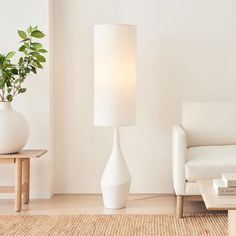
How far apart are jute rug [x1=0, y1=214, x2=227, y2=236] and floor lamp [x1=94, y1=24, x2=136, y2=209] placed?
0.31 meters

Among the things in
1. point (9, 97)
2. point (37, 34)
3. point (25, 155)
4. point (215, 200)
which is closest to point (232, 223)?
point (215, 200)

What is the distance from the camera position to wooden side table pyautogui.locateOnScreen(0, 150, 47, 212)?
362cm

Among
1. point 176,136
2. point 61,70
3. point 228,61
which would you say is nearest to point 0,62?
point 61,70

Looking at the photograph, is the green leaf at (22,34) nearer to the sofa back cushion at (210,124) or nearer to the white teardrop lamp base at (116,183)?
the white teardrop lamp base at (116,183)

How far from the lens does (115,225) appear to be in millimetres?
3270

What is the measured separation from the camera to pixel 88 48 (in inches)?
170

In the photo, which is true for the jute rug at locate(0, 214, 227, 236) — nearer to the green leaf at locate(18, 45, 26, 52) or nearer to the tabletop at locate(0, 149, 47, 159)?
the tabletop at locate(0, 149, 47, 159)

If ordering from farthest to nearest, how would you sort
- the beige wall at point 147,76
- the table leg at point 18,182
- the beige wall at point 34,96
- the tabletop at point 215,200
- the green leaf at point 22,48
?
the beige wall at point 147,76
the beige wall at point 34,96
the green leaf at point 22,48
the table leg at point 18,182
the tabletop at point 215,200

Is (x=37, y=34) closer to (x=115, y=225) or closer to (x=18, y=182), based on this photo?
(x=18, y=182)

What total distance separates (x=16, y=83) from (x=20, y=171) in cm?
72

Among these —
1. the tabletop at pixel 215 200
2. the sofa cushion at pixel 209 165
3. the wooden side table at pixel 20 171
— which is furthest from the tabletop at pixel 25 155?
the tabletop at pixel 215 200

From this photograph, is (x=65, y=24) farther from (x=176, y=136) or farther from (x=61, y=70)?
(x=176, y=136)

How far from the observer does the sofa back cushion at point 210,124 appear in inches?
155

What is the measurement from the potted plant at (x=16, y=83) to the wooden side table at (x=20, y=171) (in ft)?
0.23
